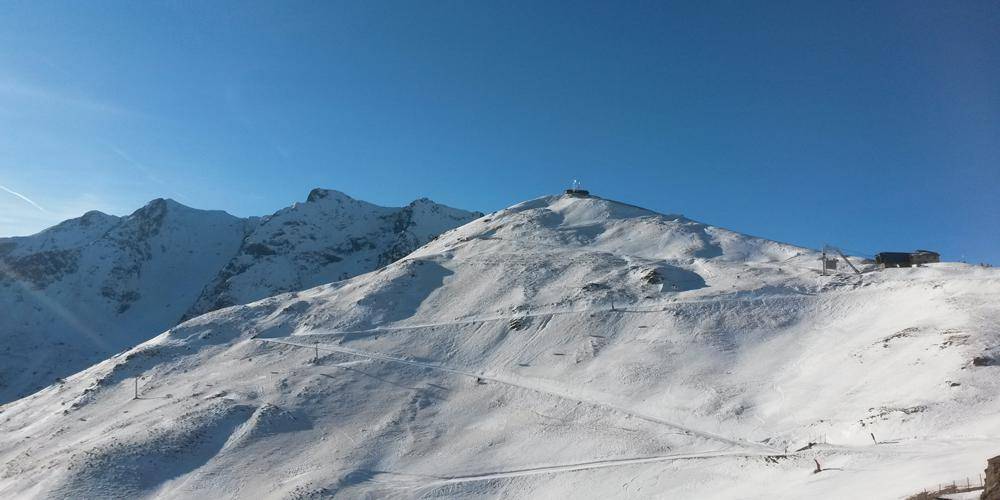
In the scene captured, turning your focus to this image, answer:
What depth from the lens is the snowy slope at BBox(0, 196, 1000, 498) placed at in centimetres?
3191

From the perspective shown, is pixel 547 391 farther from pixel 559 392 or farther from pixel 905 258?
pixel 905 258

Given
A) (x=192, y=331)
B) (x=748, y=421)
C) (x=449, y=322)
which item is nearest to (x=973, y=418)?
(x=748, y=421)

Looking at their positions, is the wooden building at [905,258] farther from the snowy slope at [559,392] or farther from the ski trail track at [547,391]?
the ski trail track at [547,391]

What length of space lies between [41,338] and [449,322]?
6579 inches

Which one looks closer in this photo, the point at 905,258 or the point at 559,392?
the point at 559,392

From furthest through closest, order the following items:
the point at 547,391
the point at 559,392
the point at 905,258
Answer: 1. the point at 905,258
2. the point at 547,391
3. the point at 559,392

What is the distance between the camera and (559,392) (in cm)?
4562

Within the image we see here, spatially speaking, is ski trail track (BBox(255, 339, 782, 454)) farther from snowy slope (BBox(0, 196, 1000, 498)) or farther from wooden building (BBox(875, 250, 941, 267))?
wooden building (BBox(875, 250, 941, 267))

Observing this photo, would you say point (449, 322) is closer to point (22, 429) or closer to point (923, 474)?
point (22, 429)

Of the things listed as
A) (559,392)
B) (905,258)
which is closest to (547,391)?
(559,392)

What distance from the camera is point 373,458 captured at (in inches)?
1592

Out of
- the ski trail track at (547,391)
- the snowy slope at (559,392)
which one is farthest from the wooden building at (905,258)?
the ski trail track at (547,391)

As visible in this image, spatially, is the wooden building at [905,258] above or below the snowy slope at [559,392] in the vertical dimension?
above

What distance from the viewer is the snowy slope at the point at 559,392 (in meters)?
31.9
